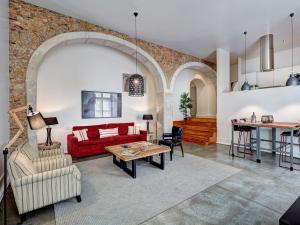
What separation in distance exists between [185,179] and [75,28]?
183 inches

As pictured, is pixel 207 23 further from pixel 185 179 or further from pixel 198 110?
pixel 198 110

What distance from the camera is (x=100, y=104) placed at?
229 inches

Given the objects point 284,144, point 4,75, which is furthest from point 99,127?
point 284,144

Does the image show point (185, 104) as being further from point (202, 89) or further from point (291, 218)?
point (291, 218)

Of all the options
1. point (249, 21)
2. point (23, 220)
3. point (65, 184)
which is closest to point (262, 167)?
point (249, 21)

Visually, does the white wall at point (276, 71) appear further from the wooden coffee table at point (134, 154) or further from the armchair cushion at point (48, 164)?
the armchair cushion at point (48, 164)

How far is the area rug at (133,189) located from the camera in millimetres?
2225

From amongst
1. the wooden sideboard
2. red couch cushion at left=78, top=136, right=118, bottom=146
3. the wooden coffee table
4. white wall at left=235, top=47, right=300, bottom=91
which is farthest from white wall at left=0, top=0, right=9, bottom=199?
white wall at left=235, top=47, right=300, bottom=91

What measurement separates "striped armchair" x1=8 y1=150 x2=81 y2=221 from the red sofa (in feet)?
7.60

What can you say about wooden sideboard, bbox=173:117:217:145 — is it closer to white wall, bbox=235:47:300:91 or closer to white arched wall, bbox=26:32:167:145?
white arched wall, bbox=26:32:167:145

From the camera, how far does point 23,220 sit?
2.12m

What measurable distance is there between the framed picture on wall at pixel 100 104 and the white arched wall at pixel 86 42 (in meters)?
1.59

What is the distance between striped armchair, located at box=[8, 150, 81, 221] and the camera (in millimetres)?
2080

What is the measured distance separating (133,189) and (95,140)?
8.33 feet
